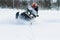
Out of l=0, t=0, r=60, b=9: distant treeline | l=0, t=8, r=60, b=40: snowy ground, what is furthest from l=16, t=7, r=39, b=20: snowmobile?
l=0, t=0, r=60, b=9: distant treeline

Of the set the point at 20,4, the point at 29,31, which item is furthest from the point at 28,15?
the point at 20,4

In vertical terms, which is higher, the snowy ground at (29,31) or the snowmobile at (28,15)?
the snowmobile at (28,15)

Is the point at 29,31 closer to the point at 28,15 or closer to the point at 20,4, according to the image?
the point at 28,15

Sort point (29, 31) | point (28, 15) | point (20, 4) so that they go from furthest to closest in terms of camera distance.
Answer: point (20, 4) → point (28, 15) → point (29, 31)

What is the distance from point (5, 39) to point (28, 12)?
250 inches

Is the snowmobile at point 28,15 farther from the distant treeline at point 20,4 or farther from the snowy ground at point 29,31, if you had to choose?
the distant treeline at point 20,4

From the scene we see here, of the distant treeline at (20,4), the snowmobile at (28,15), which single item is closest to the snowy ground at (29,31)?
the snowmobile at (28,15)

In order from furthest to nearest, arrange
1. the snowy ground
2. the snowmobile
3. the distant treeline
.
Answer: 1. the distant treeline
2. the snowmobile
3. the snowy ground

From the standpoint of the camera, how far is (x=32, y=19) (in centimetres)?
1402

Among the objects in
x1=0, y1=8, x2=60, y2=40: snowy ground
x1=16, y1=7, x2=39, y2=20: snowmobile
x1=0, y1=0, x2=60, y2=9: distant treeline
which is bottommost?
x1=0, y1=0, x2=60, y2=9: distant treeline

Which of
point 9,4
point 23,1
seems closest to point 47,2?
point 23,1

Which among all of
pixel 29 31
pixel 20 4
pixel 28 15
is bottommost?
pixel 20 4

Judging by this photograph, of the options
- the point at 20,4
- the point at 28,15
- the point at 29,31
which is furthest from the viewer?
the point at 20,4

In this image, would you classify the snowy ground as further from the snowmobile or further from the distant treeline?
the distant treeline
